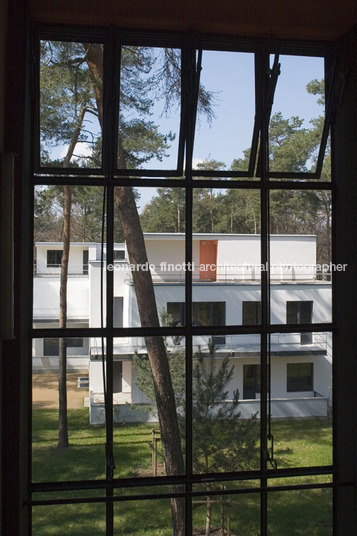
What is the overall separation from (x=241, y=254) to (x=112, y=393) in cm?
137

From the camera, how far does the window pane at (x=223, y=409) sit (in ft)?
12.9

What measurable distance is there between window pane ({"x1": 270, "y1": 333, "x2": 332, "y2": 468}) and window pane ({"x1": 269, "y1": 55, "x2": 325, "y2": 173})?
1.33 meters

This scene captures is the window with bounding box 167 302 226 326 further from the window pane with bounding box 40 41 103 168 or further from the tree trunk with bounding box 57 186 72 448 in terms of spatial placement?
the window pane with bounding box 40 41 103 168

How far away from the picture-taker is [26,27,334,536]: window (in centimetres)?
379

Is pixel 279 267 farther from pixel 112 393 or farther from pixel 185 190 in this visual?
pixel 112 393

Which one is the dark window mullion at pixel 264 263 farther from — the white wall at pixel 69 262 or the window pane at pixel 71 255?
the white wall at pixel 69 262

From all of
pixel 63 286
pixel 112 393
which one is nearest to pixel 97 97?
pixel 63 286

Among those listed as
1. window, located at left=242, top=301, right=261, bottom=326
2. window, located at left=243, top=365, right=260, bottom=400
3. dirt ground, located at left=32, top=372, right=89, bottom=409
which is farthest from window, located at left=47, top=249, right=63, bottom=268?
window, located at left=243, top=365, right=260, bottom=400

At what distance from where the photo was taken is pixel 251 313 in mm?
3990

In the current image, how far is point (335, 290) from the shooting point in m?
4.10

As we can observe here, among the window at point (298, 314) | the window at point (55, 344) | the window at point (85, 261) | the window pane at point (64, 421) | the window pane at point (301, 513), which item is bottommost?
the window pane at point (301, 513)

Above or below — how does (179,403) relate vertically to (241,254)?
below

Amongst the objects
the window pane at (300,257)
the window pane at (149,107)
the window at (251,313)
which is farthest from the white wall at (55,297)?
the window pane at (300,257)

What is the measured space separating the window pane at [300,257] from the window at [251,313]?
11cm
